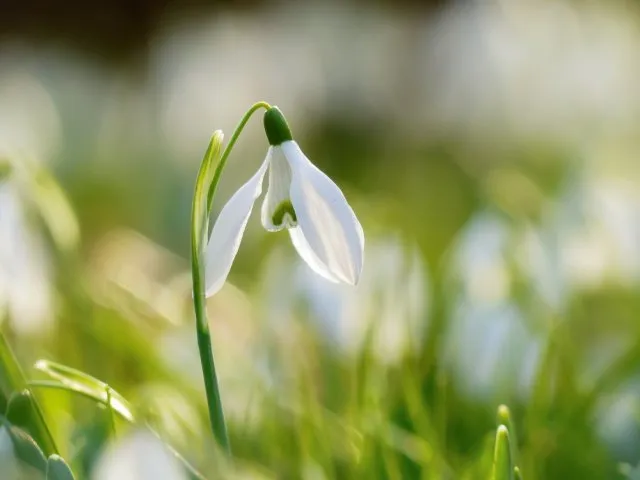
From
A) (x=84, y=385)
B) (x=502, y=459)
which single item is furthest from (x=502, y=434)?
(x=84, y=385)

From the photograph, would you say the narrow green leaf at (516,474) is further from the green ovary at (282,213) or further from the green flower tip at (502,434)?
the green ovary at (282,213)

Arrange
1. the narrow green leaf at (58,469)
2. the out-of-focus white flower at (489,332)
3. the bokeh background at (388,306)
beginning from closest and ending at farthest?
1. the narrow green leaf at (58,469)
2. the bokeh background at (388,306)
3. the out-of-focus white flower at (489,332)

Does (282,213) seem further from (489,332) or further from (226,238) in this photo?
(489,332)

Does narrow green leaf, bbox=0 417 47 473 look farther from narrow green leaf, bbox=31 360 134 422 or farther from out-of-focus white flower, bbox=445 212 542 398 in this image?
out-of-focus white flower, bbox=445 212 542 398

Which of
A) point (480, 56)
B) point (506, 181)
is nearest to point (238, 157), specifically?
point (480, 56)

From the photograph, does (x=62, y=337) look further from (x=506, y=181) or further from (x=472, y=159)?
(x=472, y=159)

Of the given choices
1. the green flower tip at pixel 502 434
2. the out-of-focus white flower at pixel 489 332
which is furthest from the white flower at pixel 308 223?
the out-of-focus white flower at pixel 489 332

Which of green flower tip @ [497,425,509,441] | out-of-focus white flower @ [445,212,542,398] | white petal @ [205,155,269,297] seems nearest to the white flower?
white petal @ [205,155,269,297]
